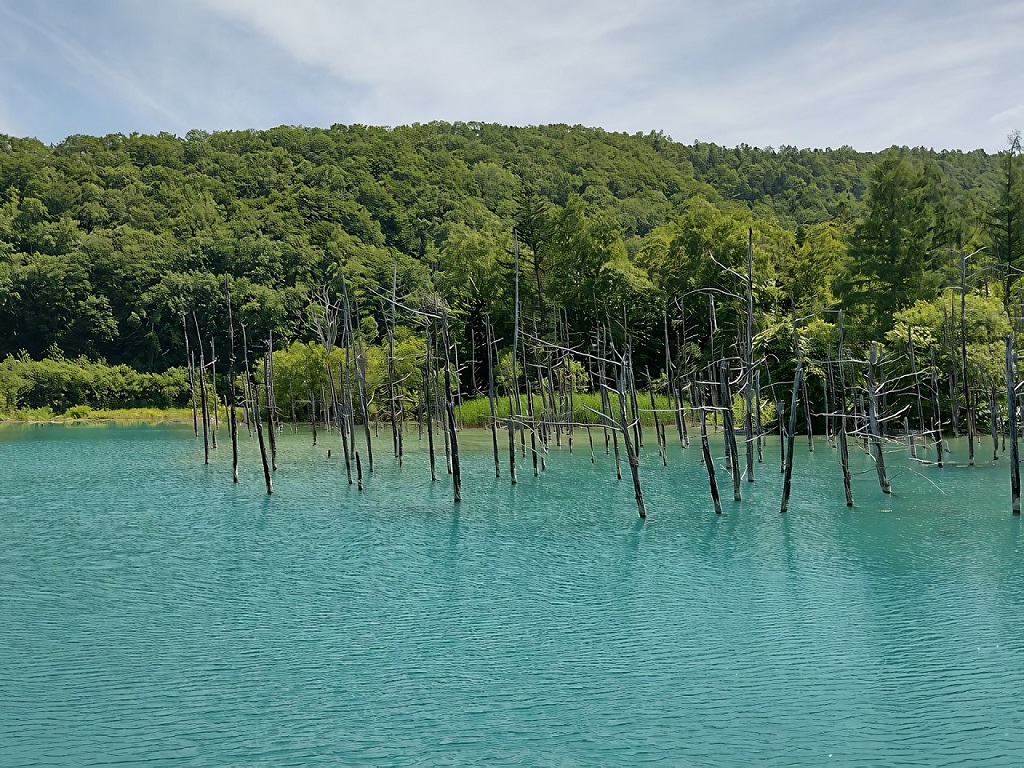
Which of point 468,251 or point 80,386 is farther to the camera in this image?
point 80,386

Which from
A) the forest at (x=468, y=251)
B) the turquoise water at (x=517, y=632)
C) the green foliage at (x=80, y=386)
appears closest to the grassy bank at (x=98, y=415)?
the green foliage at (x=80, y=386)

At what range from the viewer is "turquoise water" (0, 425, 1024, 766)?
9234 mm

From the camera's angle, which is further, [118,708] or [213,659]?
[213,659]

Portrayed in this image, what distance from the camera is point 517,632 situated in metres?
12.8

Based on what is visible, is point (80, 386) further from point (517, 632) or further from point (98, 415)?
point (517, 632)

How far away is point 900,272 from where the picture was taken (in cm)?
4106

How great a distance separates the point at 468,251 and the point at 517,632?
4532cm

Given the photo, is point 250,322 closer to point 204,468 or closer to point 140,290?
point 140,290

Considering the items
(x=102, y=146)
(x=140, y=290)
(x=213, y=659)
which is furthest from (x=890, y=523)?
(x=102, y=146)

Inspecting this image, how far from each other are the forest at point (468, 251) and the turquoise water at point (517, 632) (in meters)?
10.6

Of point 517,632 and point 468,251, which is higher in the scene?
point 468,251

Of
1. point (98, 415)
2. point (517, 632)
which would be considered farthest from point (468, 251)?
point (517, 632)

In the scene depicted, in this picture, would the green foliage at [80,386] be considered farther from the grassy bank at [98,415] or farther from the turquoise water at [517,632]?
the turquoise water at [517,632]

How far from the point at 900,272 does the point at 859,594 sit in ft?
100
